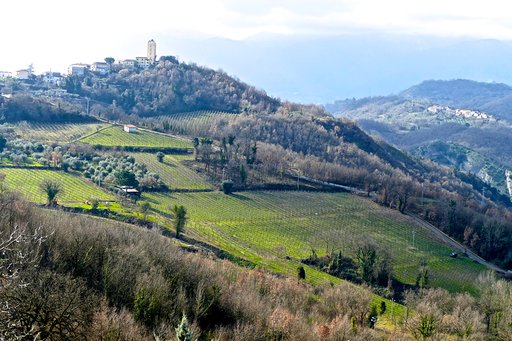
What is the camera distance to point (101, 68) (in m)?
129

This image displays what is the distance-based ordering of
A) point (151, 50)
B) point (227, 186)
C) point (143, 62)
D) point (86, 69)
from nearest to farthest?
point (227, 186), point (86, 69), point (143, 62), point (151, 50)

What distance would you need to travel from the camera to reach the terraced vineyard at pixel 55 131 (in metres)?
77.0

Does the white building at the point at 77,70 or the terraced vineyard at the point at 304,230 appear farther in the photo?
the white building at the point at 77,70

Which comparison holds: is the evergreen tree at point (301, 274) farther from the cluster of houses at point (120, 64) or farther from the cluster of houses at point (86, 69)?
the cluster of houses at point (120, 64)

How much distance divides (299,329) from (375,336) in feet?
23.6

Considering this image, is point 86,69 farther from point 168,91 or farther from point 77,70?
point 168,91

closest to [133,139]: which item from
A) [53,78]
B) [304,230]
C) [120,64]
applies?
[304,230]

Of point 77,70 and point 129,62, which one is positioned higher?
point 129,62

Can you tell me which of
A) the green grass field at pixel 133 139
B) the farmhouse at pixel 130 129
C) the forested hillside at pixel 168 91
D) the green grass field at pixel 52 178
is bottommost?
the green grass field at pixel 52 178

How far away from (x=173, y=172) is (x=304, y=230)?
68.7ft

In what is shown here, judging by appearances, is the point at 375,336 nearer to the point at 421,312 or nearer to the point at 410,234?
the point at 421,312

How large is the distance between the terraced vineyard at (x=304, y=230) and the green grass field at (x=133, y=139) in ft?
62.4

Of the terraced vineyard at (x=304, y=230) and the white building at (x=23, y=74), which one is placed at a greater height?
the white building at (x=23, y=74)

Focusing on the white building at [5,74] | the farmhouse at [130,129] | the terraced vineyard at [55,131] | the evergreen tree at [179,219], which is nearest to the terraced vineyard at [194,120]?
the farmhouse at [130,129]
